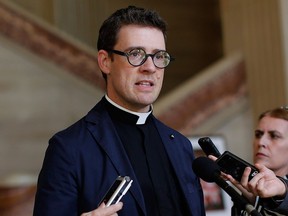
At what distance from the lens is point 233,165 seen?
5.98 ft

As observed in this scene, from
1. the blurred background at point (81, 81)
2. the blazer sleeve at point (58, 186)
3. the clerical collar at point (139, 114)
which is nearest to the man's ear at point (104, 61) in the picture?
the clerical collar at point (139, 114)

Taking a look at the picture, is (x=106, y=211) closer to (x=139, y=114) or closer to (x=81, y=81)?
(x=139, y=114)

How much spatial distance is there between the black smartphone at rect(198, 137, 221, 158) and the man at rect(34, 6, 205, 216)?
137 mm

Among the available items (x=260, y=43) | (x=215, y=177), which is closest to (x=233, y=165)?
(x=215, y=177)

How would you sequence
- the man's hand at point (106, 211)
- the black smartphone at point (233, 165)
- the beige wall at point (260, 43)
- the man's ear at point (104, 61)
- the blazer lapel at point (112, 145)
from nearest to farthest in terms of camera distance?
1. the man's hand at point (106, 211)
2. the black smartphone at point (233, 165)
3. the blazer lapel at point (112, 145)
4. the man's ear at point (104, 61)
5. the beige wall at point (260, 43)

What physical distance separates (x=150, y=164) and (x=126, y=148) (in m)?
0.10

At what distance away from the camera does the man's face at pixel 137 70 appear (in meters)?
1.97

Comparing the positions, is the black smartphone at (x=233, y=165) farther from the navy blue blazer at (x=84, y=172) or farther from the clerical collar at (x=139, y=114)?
the clerical collar at (x=139, y=114)

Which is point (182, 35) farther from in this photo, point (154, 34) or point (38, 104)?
point (154, 34)

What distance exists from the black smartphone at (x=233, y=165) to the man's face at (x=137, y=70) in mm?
310

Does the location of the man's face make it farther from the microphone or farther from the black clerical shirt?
the microphone

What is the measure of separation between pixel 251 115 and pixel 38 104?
2242mm

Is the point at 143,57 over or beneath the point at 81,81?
over

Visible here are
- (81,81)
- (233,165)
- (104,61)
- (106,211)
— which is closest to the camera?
(106,211)
